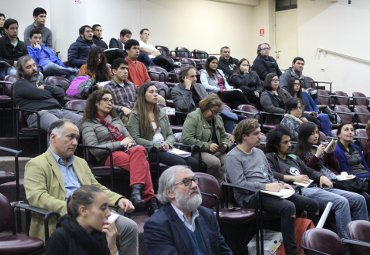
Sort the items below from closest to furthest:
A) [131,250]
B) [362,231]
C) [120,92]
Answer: [131,250], [362,231], [120,92]

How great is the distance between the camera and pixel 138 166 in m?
4.07

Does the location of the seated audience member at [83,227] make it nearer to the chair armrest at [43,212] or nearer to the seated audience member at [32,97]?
the chair armrest at [43,212]

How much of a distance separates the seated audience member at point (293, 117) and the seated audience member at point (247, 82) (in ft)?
4.26

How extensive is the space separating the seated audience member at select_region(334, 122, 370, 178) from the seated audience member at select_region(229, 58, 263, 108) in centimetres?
238

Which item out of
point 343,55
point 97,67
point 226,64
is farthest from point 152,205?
point 343,55

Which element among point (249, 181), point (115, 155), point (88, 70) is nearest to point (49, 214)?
point (115, 155)

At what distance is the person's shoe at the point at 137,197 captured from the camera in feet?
12.9

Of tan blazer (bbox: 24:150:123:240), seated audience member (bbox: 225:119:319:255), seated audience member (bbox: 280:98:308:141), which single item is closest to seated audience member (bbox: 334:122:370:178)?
seated audience member (bbox: 280:98:308:141)

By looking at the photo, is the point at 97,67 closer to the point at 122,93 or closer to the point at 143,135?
the point at 122,93

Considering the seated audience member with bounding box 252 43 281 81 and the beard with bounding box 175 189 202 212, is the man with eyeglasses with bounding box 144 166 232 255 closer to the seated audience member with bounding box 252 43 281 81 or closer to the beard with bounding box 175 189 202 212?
the beard with bounding box 175 189 202 212

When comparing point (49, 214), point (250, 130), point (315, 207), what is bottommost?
point (315, 207)

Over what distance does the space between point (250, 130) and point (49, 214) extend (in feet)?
6.31

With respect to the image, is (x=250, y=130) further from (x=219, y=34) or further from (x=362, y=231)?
(x=219, y=34)

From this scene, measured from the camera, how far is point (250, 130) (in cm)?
430
